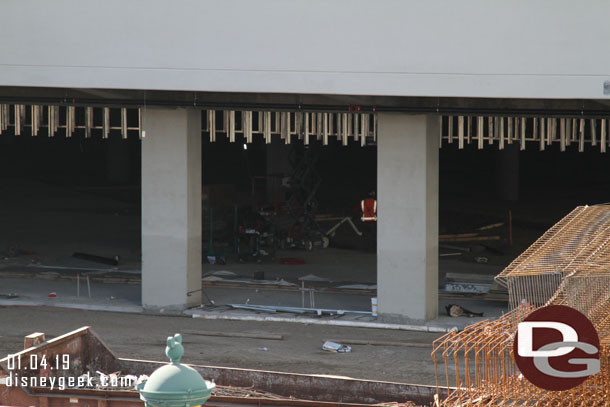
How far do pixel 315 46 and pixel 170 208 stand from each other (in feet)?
16.2

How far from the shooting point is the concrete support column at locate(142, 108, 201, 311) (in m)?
21.3

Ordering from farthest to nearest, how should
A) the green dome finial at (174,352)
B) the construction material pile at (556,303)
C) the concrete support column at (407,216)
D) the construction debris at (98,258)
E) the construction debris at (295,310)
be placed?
the construction debris at (98,258), the construction debris at (295,310), the concrete support column at (407,216), the construction material pile at (556,303), the green dome finial at (174,352)

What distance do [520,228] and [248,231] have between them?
11.2m

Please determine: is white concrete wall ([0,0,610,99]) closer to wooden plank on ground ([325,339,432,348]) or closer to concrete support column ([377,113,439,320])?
concrete support column ([377,113,439,320])

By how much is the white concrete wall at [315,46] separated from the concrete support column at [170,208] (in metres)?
1.32

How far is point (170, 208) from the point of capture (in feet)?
70.7

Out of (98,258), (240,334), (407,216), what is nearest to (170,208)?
(240,334)

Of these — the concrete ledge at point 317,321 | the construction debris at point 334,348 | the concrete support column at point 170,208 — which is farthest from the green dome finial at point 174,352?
the concrete support column at point 170,208

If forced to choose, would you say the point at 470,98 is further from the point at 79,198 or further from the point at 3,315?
the point at 79,198

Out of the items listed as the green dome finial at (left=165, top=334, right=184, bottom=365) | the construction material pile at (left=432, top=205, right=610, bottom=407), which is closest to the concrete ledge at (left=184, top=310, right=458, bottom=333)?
the construction material pile at (left=432, top=205, right=610, bottom=407)

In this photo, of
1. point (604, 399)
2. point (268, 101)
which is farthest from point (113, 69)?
point (604, 399)

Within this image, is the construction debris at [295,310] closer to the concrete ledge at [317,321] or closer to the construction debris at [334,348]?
Result: the concrete ledge at [317,321]

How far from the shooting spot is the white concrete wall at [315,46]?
60.3 ft

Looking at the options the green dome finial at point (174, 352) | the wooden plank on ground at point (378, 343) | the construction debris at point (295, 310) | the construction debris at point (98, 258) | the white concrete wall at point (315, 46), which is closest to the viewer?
the green dome finial at point (174, 352)
